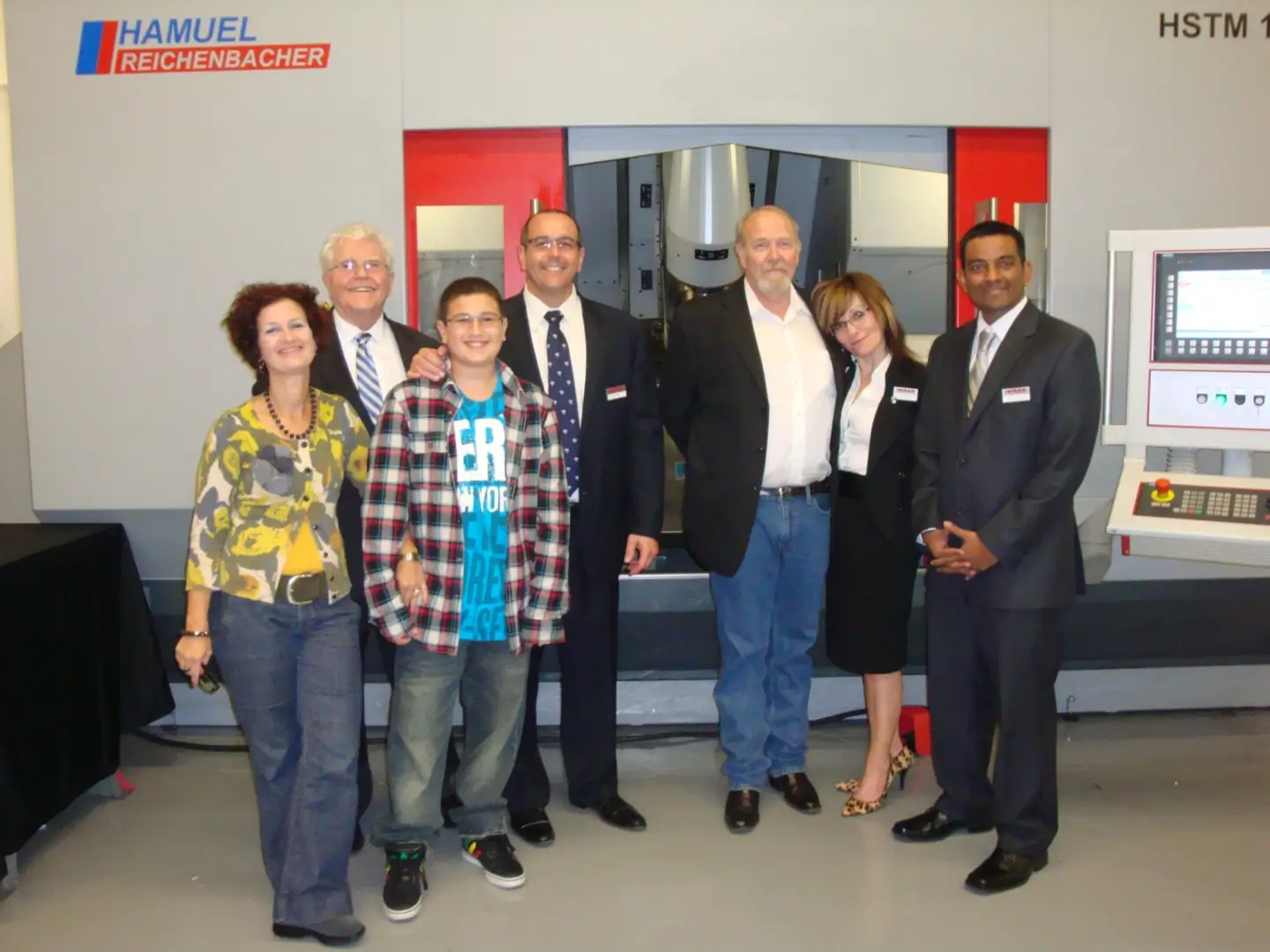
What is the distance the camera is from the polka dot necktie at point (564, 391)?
2.62 meters

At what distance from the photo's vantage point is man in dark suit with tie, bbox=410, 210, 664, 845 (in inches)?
103

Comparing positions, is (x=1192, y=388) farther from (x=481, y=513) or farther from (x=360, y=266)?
(x=360, y=266)

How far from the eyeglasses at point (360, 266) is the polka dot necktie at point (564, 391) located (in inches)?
17.9

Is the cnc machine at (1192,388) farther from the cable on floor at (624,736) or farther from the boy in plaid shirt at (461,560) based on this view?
the boy in plaid shirt at (461,560)

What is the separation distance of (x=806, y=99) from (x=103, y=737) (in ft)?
9.09

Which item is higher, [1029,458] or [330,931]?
[1029,458]

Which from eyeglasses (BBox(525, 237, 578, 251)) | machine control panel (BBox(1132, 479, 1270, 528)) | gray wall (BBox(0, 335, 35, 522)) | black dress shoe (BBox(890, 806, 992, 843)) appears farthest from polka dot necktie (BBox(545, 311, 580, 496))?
gray wall (BBox(0, 335, 35, 522))

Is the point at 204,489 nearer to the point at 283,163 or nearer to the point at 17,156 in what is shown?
the point at 283,163

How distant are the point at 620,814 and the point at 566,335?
1.30m

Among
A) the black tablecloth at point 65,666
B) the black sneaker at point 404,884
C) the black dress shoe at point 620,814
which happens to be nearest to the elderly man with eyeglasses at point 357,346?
the black sneaker at point 404,884

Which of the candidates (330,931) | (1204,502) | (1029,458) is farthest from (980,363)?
(330,931)

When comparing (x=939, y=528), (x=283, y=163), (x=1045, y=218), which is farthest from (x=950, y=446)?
(x=283, y=163)

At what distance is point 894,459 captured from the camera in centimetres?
265

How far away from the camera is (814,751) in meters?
3.33
